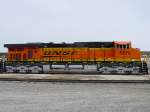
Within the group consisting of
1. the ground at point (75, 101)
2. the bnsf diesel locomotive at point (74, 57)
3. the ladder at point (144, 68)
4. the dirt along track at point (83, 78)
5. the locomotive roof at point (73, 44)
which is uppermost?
the locomotive roof at point (73, 44)

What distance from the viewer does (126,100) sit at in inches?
643

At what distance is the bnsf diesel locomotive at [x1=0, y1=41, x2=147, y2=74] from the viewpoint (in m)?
35.8

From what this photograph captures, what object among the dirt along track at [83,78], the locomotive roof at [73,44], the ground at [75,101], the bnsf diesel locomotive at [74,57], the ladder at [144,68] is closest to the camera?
the ground at [75,101]

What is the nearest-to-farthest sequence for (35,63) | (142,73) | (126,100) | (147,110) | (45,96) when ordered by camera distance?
(147,110) → (126,100) → (45,96) → (142,73) → (35,63)

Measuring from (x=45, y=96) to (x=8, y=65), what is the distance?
2057 centimetres

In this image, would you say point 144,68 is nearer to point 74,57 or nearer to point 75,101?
point 74,57

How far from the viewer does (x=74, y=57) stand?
37.3 meters

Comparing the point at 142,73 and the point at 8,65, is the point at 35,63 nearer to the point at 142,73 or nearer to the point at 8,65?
the point at 8,65

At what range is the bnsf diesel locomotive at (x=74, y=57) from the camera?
35819 millimetres

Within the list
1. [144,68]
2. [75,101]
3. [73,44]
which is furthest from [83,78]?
[75,101]

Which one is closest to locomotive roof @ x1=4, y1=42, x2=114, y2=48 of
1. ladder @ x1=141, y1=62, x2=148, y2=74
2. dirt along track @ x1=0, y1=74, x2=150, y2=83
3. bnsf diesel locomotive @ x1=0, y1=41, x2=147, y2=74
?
bnsf diesel locomotive @ x1=0, y1=41, x2=147, y2=74

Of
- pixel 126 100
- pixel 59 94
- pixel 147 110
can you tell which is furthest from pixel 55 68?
pixel 147 110

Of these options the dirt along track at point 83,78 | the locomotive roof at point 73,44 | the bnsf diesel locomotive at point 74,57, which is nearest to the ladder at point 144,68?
the bnsf diesel locomotive at point 74,57

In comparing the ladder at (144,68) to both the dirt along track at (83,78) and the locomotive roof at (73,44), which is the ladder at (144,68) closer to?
the locomotive roof at (73,44)
